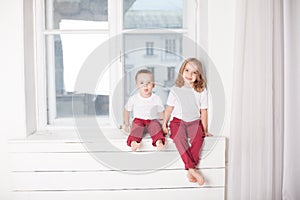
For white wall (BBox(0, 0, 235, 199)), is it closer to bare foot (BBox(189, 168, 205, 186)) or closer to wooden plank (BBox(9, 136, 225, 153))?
wooden plank (BBox(9, 136, 225, 153))

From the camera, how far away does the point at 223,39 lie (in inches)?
78.3

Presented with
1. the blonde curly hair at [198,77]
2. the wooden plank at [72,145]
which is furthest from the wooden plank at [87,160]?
the blonde curly hair at [198,77]

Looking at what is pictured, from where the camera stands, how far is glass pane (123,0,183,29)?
213 centimetres

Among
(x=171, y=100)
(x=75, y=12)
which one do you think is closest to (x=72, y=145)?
(x=171, y=100)

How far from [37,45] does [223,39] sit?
1113mm

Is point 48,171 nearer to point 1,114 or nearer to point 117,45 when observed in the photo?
point 1,114

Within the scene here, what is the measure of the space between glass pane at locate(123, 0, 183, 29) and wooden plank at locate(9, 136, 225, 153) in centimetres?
71

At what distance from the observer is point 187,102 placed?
2.02 metres

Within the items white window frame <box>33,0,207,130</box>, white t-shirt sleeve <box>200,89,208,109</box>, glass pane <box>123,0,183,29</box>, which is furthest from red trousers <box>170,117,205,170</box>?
glass pane <box>123,0,183,29</box>

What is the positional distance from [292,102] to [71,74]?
1294 millimetres

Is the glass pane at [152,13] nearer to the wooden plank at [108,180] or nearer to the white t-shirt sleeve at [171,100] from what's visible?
the white t-shirt sleeve at [171,100]

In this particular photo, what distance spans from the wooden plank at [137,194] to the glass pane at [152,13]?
0.98 m

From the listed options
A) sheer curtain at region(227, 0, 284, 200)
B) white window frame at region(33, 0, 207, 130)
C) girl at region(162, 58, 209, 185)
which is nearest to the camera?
sheer curtain at region(227, 0, 284, 200)

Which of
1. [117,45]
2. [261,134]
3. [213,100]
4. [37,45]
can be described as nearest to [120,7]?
[117,45]
